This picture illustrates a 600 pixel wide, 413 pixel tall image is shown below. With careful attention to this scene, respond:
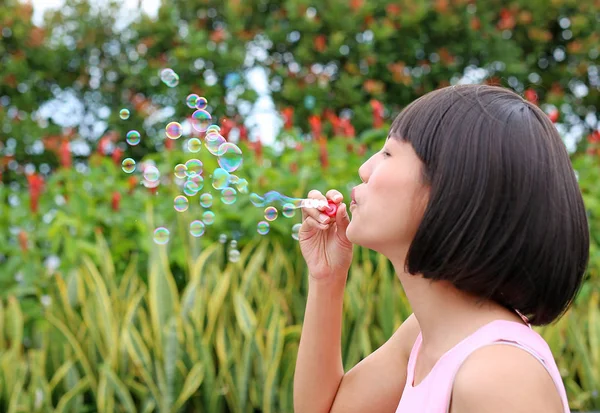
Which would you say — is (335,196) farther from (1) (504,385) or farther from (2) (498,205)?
(1) (504,385)

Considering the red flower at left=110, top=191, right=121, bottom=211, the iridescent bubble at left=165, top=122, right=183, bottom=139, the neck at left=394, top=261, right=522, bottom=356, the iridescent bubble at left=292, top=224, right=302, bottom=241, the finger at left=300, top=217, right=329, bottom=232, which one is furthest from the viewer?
the red flower at left=110, top=191, right=121, bottom=211

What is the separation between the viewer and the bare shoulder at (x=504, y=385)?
3.64 ft

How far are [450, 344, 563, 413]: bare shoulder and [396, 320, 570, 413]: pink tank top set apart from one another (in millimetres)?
20

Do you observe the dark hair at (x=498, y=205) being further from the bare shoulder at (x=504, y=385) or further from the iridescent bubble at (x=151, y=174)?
the iridescent bubble at (x=151, y=174)

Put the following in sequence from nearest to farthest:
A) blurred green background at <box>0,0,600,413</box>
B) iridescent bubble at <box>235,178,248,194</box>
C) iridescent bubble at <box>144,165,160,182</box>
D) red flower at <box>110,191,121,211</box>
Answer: iridescent bubble at <box>235,178,248,194</box>
iridescent bubble at <box>144,165,160,182</box>
blurred green background at <box>0,0,600,413</box>
red flower at <box>110,191,121,211</box>

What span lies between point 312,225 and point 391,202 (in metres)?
0.31

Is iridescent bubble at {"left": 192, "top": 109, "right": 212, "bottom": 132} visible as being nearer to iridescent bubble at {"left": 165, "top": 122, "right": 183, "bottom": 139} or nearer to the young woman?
iridescent bubble at {"left": 165, "top": 122, "right": 183, "bottom": 139}

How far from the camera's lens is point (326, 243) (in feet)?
5.43

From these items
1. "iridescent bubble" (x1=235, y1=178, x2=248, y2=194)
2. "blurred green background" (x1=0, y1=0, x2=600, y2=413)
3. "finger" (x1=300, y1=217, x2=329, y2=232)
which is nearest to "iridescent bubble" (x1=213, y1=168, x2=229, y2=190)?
"iridescent bubble" (x1=235, y1=178, x2=248, y2=194)

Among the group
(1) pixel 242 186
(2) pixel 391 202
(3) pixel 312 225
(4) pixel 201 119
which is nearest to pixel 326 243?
(3) pixel 312 225

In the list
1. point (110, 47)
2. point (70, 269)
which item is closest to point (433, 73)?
point (110, 47)

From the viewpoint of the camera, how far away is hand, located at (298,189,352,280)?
1588mm

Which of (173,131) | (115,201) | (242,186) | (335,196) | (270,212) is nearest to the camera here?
(335,196)

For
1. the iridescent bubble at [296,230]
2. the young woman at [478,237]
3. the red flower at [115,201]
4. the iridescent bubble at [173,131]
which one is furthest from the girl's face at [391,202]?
the red flower at [115,201]
